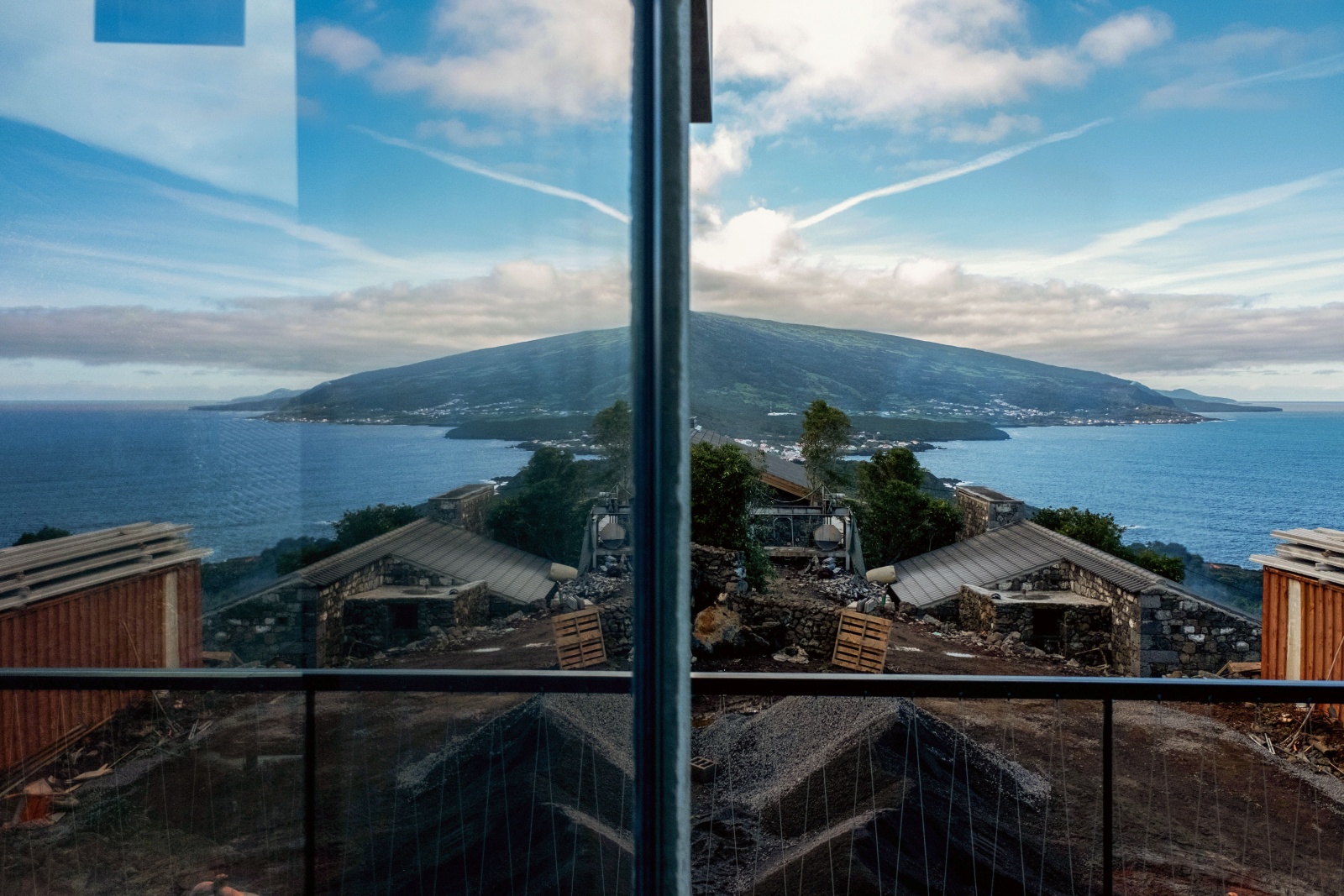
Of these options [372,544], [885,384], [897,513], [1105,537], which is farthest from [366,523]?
[885,384]

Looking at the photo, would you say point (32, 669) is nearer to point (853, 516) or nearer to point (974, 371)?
point (853, 516)

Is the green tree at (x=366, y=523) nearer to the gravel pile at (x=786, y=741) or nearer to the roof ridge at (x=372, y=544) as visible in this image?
the roof ridge at (x=372, y=544)

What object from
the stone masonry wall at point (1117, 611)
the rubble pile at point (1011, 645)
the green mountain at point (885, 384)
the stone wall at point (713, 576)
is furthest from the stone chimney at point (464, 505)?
the stone masonry wall at point (1117, 611)

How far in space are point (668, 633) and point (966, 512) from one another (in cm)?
962

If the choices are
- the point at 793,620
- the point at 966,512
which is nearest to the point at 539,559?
the point at 793,620

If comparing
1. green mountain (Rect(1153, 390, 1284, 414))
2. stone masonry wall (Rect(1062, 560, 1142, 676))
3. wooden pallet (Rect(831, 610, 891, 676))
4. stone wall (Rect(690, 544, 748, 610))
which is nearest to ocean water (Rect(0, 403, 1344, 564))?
stone wall (Rect(690, 544, 748, 610))

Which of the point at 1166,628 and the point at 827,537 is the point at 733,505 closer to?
the point at 827,537

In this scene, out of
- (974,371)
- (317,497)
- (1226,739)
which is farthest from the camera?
(974,371)

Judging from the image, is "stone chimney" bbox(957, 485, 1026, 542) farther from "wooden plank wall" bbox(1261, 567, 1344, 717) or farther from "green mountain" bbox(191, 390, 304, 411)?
"green mountain" bbox(191, 390, 304, 411)

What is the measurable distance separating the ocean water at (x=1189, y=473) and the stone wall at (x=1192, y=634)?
1669 millimetres

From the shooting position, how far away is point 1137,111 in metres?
12.8

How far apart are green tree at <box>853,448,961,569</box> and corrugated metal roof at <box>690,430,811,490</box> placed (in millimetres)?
696

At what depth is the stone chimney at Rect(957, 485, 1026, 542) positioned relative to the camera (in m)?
8.85

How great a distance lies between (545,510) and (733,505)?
8.00 meters
